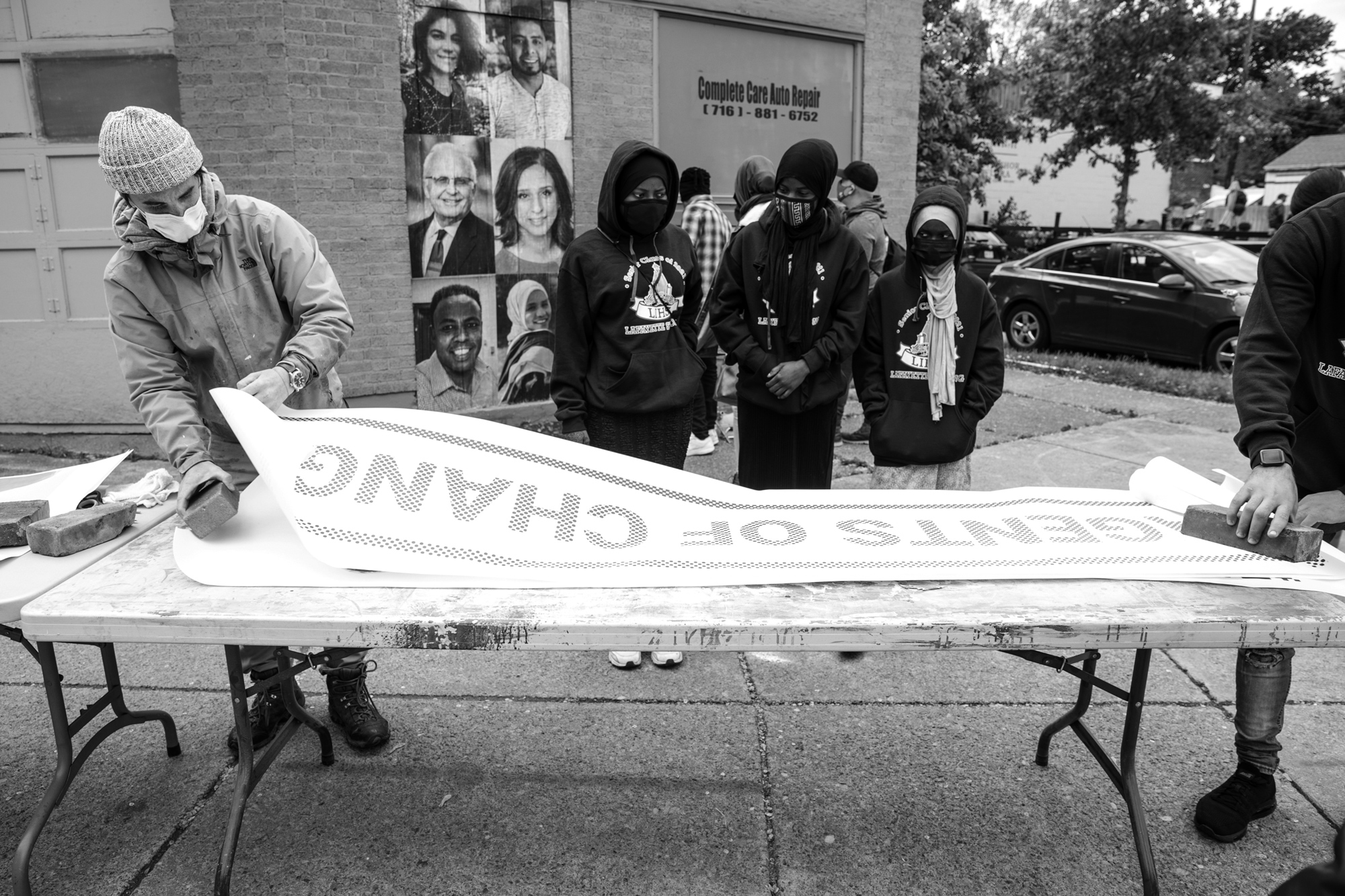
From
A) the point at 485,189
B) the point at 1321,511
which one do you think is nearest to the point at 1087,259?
the point at 485,189

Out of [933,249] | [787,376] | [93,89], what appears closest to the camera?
[933,249]

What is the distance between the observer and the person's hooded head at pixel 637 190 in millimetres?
3854

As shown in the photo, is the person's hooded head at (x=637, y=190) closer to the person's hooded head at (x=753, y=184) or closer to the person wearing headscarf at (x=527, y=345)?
the person's hooded head at (x=753, y=184)

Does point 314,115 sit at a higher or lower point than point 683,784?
higher

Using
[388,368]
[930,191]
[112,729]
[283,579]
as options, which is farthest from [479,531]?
[388,368]

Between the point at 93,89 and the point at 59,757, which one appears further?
the point at 93,89

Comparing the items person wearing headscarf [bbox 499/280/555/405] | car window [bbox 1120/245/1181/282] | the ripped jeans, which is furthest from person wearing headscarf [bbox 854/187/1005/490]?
car window [bbox 1120/245/1181/282]

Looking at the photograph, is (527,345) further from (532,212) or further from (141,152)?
(141,152)

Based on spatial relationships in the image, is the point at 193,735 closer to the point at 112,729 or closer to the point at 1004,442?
the point at 112,729

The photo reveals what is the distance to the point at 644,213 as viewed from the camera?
12.8ft

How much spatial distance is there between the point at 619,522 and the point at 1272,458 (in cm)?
174

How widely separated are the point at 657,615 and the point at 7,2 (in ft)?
24.2

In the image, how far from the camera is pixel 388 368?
7.30m

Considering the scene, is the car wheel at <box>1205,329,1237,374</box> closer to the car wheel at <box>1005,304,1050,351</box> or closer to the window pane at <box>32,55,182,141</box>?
the car wheel at <box>1005,304,1050,351</box>
